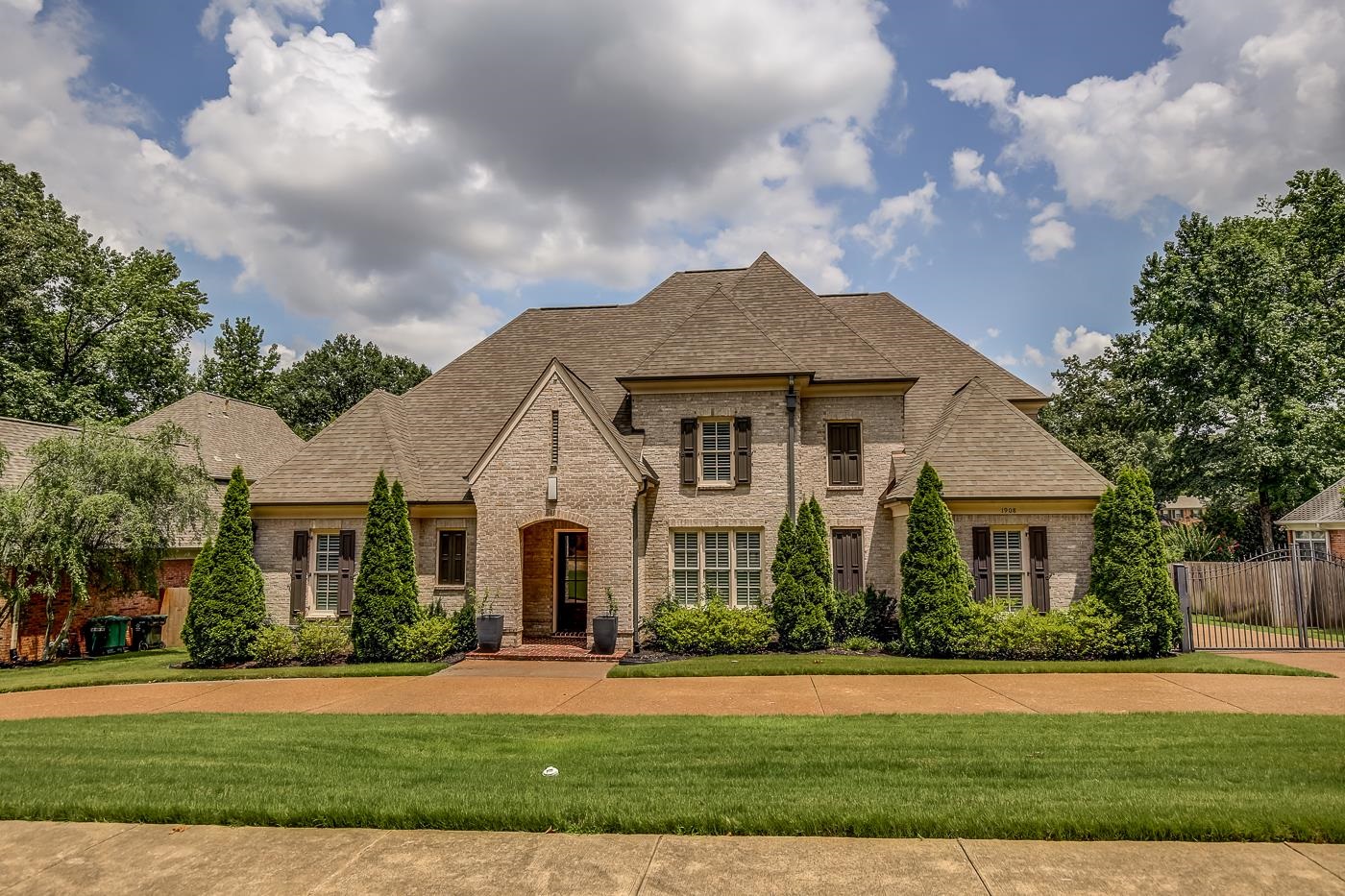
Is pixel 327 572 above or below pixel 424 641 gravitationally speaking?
above

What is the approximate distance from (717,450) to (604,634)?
5.23 meters

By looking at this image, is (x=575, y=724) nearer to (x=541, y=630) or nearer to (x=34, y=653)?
(x=541, y=630)

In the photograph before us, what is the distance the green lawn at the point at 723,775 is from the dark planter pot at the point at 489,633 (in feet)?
21.9

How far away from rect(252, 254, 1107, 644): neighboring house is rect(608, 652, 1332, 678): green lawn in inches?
89.2

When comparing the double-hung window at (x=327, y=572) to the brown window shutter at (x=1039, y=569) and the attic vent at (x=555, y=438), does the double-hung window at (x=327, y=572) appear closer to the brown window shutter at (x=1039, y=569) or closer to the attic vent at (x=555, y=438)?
the attic vent at (x=555, y=438)

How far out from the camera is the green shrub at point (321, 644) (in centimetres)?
1684

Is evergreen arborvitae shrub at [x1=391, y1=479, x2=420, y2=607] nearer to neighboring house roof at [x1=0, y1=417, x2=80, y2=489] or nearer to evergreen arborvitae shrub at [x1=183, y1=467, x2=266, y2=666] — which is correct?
evergreen arborvitae shrub at [x1=183, y1=467, x2=266, y2=666]

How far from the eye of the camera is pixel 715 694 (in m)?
12.4

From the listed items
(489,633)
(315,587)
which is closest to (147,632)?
(315,587)

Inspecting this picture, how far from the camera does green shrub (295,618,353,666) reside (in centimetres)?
1684

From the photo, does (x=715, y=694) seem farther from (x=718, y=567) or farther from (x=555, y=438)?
(x=555, y=438)

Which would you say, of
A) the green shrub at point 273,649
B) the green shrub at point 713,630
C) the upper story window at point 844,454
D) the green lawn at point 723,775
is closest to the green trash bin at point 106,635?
the green shrub at point 273,649

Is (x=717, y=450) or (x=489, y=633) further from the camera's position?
(x=717, y=450)

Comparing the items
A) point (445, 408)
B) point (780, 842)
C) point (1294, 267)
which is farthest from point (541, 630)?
point (1294, 267)
